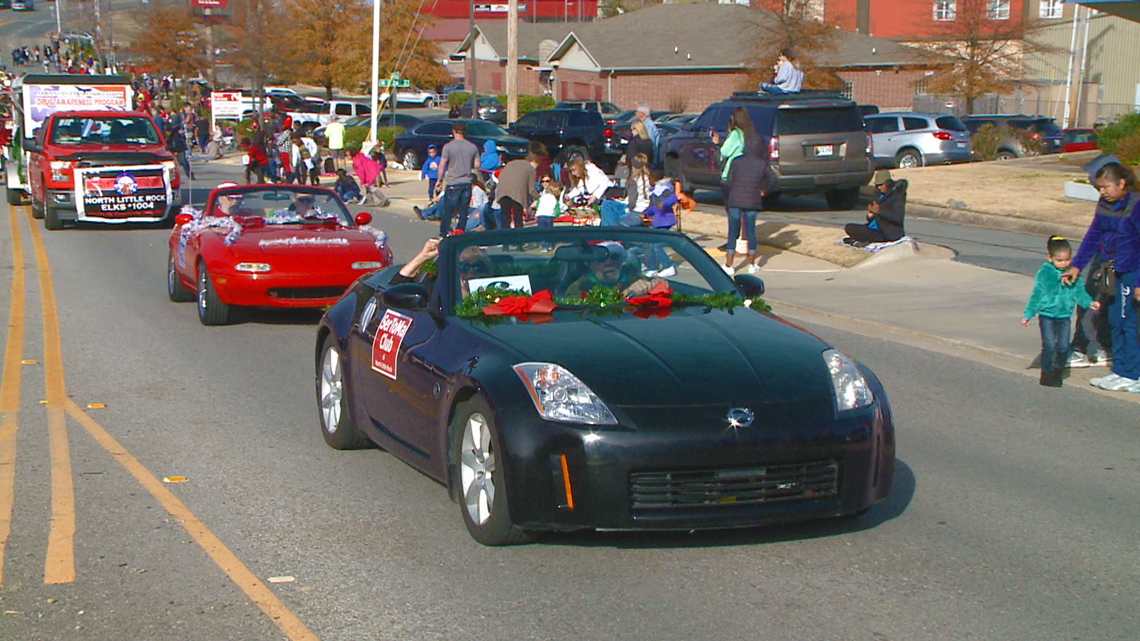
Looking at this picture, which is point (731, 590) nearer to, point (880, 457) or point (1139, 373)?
point (880, 457)

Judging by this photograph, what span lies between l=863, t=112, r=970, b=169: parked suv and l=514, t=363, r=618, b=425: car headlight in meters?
28.1

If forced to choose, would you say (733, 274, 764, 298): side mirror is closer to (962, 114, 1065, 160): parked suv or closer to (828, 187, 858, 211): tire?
(828, 187, 858, 211): tire

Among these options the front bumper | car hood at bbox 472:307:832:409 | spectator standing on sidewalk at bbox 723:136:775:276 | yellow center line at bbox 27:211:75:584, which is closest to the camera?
the front bumper

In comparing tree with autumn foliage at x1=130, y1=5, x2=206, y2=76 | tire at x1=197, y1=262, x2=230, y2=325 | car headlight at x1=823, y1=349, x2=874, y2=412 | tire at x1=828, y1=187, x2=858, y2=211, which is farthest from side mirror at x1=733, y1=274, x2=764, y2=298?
tree with autumn foliage at x1=130, y1=5, x2=206, y2=76

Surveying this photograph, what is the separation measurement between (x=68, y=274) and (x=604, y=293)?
41.1 feet

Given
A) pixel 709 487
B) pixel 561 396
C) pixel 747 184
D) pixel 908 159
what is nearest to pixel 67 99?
pixel 747 184

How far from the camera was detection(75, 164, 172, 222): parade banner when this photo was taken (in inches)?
Answer: 902

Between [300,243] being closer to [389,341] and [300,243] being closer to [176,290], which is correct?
[176,290]

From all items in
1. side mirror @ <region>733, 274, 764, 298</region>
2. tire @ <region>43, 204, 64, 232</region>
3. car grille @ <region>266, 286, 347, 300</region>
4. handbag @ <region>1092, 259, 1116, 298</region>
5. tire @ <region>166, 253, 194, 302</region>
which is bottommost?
tire @ <region>43, 204, 64, 232</region>

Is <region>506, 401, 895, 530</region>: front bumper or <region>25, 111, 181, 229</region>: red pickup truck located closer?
<region>506, 401, 895, 530</region>: front bumper

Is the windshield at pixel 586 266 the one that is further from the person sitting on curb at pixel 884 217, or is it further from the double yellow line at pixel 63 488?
the person sitting on curb at pixel 884 217

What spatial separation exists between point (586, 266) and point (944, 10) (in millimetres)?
69037

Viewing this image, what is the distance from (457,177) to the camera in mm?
21547

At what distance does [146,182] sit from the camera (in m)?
23.2
